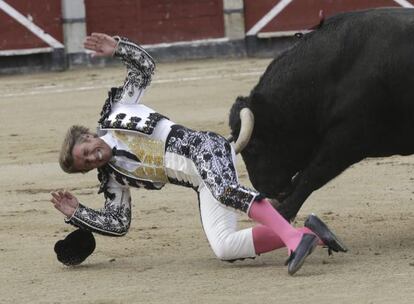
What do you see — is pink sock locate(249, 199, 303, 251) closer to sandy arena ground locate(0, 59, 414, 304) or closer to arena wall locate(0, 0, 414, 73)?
sandy arena ground locate(0, 59, 414, 304)

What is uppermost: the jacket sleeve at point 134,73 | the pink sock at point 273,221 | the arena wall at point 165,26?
the jacket sleeve at point 134,73

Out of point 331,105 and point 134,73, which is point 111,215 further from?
point 331,105


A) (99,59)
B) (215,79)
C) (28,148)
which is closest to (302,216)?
(28,148)

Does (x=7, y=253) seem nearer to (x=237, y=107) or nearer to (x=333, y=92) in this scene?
(x=237, y=107)

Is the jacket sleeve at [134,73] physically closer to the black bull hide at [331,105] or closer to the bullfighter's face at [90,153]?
the bullfighter's face at [90,153]

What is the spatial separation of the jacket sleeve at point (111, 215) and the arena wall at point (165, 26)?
27.5 feet

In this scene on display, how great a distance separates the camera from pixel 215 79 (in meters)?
11.3

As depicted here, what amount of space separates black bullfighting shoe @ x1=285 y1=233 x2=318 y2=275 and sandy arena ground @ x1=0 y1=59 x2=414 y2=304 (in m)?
0.05

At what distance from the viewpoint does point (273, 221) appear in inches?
171

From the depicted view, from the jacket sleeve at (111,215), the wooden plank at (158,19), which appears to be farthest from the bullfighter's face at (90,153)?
the wooden plank at (158,19)

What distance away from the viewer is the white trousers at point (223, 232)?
4.46 m

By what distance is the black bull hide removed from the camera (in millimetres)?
4824

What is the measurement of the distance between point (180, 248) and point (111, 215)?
0.45m

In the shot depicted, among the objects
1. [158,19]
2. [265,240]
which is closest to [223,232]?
[265,240]
